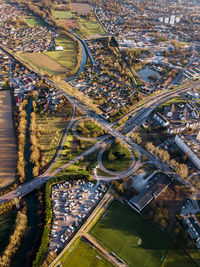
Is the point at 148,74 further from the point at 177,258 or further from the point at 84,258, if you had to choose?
the point at 84,258

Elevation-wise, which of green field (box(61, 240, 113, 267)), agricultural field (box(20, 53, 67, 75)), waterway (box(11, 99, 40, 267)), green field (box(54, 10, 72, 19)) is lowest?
waterway (box(11, 99, 40, 267))

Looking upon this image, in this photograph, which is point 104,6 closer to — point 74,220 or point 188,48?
point 188,48

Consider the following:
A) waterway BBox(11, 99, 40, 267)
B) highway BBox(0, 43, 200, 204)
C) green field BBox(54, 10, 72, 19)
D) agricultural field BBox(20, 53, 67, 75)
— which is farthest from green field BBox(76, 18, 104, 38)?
waterway BBox(11, 99, 40, 267)

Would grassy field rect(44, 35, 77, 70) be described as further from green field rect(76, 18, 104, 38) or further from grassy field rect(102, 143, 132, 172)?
grassy field rect(102, 143, 132, 172)

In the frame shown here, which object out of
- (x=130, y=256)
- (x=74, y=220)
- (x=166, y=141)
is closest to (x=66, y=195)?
(x=74, y=220)

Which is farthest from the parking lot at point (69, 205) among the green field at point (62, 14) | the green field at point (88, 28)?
the green field at point (62, 14)

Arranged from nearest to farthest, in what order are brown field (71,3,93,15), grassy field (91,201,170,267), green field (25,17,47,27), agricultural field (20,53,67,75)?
1. grassy field (91,201,170,267)
2. agricultural field (20,53,67,75)
3. green field (25,17,47,27)
4. brown field (71,3,93,15)

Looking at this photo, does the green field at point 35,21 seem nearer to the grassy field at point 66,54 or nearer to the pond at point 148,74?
the grassy field at point 66,54
